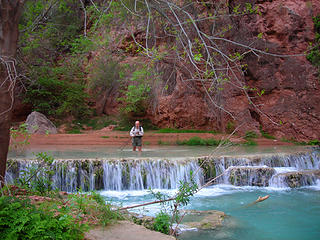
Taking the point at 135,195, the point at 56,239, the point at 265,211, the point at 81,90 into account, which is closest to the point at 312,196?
the point at 265,211

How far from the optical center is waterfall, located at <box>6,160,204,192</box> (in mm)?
10266

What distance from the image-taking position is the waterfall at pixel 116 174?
10.3 metres

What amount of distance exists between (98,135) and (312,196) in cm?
1262

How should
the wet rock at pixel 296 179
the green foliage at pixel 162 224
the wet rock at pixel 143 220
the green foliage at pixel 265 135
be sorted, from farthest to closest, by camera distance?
1. the green foliage at pixel 265 135
2. the wet rock at pixel 296 179
3. the wet rock at pixel 143 220
4. the green foliage at pixel 162 224

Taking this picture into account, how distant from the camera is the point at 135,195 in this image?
9.79 metres

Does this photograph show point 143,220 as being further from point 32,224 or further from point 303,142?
point 303,142

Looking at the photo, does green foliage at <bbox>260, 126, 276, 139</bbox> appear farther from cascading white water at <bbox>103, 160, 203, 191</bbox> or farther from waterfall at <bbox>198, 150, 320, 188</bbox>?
cascading white water at <bbox>103, 160, 203, 191</bbox>

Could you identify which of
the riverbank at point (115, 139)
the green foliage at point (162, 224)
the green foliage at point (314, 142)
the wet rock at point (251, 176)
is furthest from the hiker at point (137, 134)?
the green foliage at point (314, 142)

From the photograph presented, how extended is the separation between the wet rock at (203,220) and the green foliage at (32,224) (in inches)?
115

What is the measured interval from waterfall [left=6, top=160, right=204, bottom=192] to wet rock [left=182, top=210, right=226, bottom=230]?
3507mm

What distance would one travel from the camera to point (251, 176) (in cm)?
1120

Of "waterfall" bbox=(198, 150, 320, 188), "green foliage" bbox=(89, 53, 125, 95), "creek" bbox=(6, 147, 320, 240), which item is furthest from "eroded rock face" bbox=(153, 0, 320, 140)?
"creek" bbox=(6, 147, 320, 240)

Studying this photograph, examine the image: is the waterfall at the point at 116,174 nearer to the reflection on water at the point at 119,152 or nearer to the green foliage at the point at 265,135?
the reflection on water at the point at 119,152

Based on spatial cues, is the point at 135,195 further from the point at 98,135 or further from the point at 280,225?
the point at 98,135
